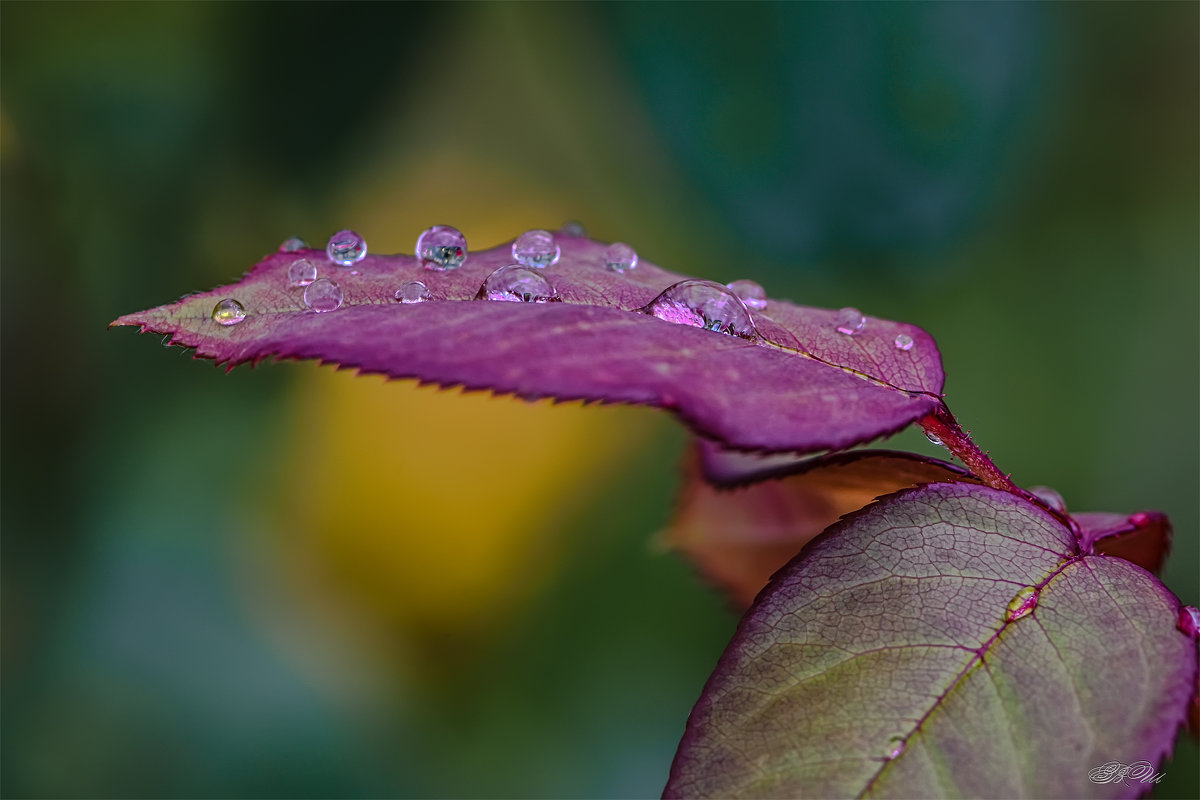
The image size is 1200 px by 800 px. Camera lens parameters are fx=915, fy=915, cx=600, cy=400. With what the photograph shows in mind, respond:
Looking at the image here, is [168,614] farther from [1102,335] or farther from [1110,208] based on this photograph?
[1110,208]

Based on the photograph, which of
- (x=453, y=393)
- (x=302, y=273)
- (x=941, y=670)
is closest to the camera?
(x=941, y=670)

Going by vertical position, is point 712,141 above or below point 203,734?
above

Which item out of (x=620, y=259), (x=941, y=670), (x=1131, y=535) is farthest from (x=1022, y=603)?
(x=620, y=259)

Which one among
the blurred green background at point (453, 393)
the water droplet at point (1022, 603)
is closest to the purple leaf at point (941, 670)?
the water droplet at point (1022, 603)

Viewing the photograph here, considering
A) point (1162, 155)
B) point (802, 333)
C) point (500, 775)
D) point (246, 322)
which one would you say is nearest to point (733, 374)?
point (802, 333)

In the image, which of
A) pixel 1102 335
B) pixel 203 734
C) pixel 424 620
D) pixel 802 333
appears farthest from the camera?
pixel 1102 335

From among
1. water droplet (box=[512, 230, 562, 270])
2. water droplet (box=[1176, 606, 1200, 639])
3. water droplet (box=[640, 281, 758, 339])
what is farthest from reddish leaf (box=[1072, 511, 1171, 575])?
water droplet (box=[512, 230, 562, 270])

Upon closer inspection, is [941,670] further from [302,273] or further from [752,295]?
[302,273]

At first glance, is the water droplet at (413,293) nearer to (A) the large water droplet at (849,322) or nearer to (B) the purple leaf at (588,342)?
(B) the purple leaf at (588,342)
